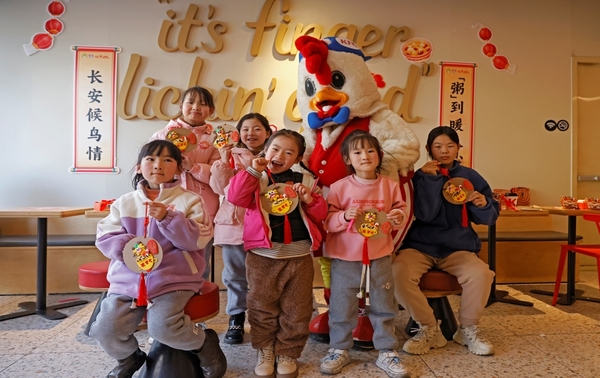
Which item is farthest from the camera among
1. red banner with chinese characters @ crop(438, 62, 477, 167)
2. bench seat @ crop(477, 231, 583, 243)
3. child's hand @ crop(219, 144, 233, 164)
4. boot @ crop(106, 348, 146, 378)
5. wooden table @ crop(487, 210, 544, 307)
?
red banner with chinese characters @ crop(438, 62, 477, 167)

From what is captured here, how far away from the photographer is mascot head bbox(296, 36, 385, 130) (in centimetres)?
217

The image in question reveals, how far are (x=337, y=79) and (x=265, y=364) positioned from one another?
1504mm

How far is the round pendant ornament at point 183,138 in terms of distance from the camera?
→ 207 cm

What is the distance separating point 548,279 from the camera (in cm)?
370

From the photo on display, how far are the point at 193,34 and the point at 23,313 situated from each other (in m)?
2.75

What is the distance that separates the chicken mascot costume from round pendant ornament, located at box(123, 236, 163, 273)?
96 cm

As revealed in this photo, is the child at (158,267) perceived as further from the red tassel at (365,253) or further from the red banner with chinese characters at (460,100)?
the red banner with chinese characters at (460,100)

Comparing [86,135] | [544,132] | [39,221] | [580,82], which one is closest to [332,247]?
[39,221]

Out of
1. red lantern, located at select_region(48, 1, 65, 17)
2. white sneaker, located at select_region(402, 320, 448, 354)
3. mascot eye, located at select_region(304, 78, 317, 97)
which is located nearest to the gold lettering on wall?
red lantern, located at select_region(48, 1, 65, 17)

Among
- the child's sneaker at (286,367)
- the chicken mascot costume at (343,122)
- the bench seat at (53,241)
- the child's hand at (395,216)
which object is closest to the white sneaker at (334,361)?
the child's sneaker at (286,367)

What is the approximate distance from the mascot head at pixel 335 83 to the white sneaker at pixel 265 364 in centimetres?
119

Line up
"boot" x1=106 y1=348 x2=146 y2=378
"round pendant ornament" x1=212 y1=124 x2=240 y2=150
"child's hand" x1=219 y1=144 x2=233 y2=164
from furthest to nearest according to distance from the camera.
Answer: "round pendant ornament" x1=212 y1=124 x2=240 y2=150, "child's hand" x1=219 y1=144 x2=233 y2=164, "boot" x1=106 y1=348 x2=146 y2=378

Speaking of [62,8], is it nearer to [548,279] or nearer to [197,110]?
[197,110]

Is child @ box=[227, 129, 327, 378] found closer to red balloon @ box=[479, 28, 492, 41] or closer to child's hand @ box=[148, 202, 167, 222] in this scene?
child's hand @ box=[148, 202, 167, 222]
